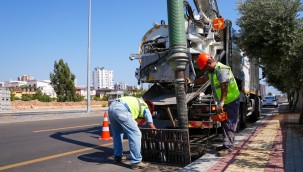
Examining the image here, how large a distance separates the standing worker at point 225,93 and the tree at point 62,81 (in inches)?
1839

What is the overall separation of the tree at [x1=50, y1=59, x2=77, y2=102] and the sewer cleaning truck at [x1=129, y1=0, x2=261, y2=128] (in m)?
43.6

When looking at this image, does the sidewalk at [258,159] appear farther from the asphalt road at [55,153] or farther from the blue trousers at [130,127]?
the asphalt road at [55,153]

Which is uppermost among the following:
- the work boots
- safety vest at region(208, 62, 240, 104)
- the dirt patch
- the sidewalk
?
safety vest at region(208, 62, 240, 104)

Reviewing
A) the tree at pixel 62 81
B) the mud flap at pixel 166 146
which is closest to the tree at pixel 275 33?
the mud flap at pixel 166 146

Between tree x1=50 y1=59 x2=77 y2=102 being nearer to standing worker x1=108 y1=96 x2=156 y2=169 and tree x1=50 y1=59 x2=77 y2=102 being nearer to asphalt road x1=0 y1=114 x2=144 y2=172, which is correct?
asphalt road x1=0 y1=114 x2=144 y2=172

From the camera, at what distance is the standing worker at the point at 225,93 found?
6270mm

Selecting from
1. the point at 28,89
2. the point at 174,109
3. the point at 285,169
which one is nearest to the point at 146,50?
the point at 174,109

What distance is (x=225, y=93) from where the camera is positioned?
6.26 metres

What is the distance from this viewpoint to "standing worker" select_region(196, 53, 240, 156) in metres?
6.27

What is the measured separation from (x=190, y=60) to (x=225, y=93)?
7.33 ft

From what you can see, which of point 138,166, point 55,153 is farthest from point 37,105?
point 138,166

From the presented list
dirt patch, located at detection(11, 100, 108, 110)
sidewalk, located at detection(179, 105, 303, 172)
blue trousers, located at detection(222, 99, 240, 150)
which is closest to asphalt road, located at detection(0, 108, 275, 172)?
sidewalk, located at detection(179, 105, 303, 172)

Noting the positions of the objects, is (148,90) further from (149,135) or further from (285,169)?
(285,169)

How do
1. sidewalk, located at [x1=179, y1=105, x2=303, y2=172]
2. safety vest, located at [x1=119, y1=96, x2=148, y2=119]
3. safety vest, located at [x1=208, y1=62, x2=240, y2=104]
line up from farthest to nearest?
safety vest, located at [x1=208, y1=62, x2=240, y2=104] < safety vest, located at [x1=119, y1=96, x2=148, y2=119] < sidewalk, located at [x1=179, y1=105, x2=303, y2=172]
